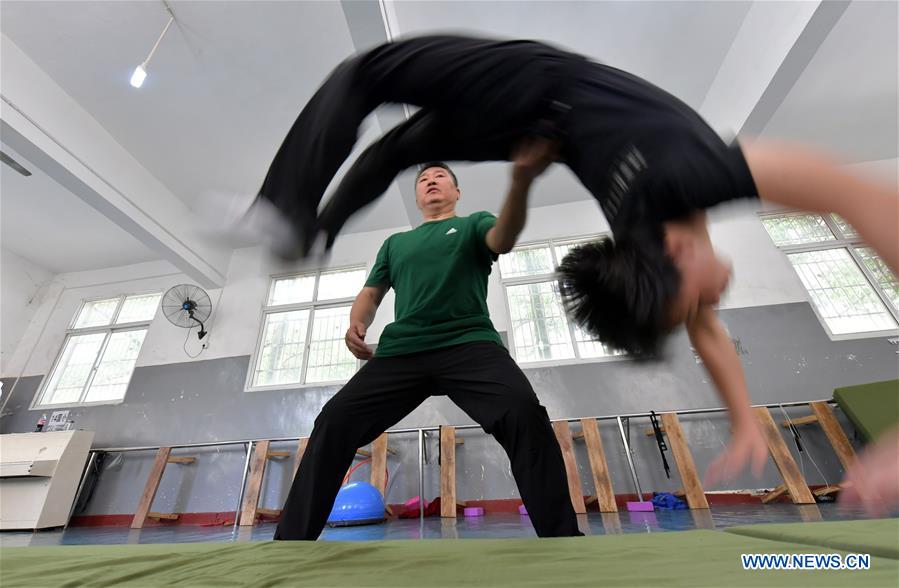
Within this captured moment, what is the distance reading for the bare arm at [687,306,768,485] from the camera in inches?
32.2

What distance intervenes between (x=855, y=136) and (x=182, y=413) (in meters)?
7.94

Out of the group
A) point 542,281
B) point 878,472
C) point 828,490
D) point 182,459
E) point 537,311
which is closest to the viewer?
point 878,472

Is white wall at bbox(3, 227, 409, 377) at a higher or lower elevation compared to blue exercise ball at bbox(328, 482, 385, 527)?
higher

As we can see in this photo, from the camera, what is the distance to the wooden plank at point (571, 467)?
312 centimetres

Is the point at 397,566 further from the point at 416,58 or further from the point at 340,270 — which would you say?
the point at 340,270

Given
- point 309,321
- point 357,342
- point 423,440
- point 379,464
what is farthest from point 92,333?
point 357,342

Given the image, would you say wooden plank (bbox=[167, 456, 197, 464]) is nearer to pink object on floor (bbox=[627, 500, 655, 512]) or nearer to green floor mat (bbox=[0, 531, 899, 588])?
green floor mat (bbox=[0, 531, 899, 588])

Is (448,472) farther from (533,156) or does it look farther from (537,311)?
(533,156)

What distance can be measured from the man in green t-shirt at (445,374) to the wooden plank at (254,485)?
310cm

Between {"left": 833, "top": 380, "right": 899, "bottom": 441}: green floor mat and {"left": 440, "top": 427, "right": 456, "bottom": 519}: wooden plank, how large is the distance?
10.1ft

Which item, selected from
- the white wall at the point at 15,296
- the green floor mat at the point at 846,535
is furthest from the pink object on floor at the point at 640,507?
the white wall at the point at 15,296

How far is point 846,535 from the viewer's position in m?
0.75

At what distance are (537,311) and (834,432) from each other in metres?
2.63
